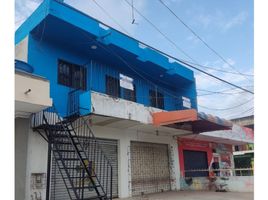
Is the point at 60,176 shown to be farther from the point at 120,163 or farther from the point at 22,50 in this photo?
the point at 22,50

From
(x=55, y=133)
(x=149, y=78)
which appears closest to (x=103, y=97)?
(x=55, y=133)

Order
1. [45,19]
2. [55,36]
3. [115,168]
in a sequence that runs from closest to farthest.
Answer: [45,19], [55,36], [115,168]

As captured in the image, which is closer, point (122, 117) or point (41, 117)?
point (41, 117)

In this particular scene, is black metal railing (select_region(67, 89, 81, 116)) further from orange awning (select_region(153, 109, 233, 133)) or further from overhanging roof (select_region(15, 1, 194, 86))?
orange awning (select_region(153, 109, 233, 133))

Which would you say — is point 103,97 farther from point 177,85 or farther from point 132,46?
point 177,85

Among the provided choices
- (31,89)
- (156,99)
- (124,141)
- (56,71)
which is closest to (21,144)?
(31,89)

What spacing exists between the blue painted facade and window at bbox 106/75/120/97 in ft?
0.67

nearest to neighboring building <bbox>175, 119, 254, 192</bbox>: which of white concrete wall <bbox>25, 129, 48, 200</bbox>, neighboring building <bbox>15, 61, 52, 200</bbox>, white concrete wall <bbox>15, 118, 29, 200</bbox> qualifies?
white concrete wall <bbox>25, 129, 48, 200</bbox>

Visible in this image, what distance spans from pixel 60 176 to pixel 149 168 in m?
4.91

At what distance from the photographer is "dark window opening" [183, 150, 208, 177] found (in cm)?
1612

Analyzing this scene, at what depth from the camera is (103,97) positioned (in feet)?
33.2

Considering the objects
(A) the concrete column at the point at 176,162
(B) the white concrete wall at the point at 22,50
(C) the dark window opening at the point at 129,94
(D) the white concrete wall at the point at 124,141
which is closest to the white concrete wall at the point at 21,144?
(B) the white concrete wall at the point at 22,50
